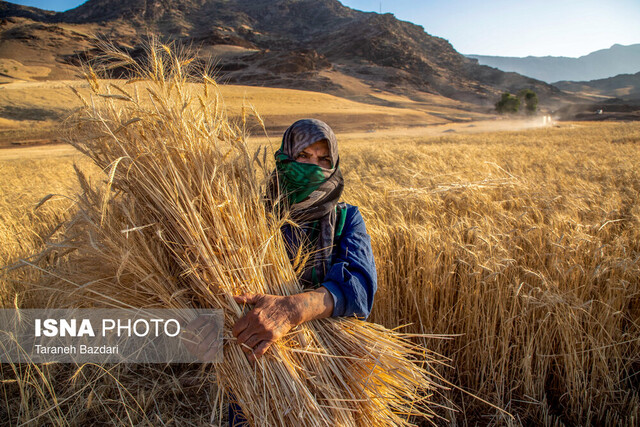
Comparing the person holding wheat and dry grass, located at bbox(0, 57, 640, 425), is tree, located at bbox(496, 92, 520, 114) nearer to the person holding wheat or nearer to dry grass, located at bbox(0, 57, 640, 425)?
dry grass, located at bbox(0, 57, 640, 425)

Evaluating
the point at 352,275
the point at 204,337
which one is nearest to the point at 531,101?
the point at 352,275

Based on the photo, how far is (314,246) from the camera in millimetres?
1268

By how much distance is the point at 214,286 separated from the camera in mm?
1017

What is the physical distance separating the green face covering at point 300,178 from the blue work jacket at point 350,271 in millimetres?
167

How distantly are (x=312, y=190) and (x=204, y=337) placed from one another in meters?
0.61

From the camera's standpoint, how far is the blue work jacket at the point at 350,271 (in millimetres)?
1048

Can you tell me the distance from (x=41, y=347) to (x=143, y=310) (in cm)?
138

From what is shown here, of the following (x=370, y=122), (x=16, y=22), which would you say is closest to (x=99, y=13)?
(x=16, y=22)

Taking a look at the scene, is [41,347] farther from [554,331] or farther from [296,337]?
[554,331]

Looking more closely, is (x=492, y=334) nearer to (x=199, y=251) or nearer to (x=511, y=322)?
(x=511, y=322)

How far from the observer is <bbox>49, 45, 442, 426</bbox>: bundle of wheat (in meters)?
0.99

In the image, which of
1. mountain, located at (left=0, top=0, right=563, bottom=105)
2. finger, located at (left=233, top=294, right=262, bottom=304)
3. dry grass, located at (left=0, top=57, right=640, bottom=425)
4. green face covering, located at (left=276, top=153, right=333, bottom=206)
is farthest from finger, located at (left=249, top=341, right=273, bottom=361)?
mountain, located at (left=0, top=0, right=563, bottom=105)

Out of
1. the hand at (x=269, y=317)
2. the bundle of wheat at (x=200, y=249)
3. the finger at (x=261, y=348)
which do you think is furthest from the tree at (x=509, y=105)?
the finger at (x=261, y=348)

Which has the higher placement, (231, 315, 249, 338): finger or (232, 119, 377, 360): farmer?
(232, 119, 377, 360): farmer
